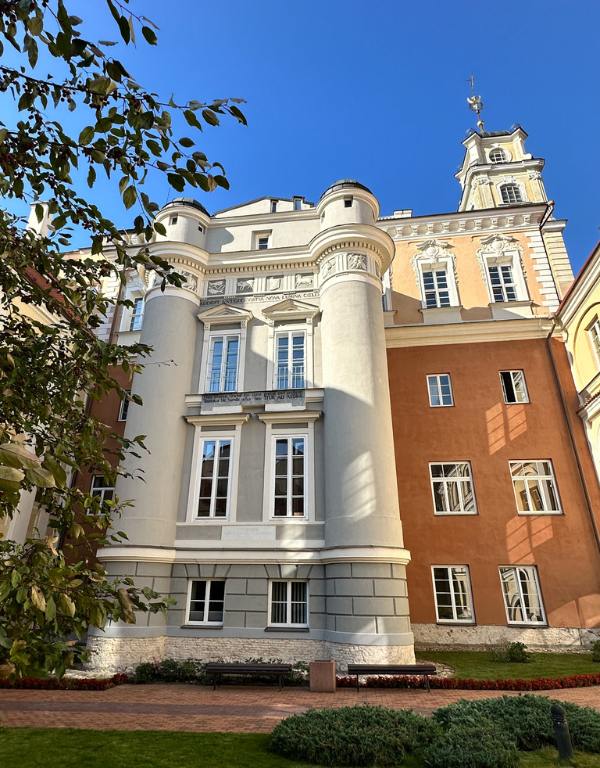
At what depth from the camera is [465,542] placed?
18562 mm

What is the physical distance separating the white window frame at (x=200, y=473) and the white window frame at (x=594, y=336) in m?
13.8

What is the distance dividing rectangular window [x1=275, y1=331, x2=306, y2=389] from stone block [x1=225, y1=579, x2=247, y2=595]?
6.93 m

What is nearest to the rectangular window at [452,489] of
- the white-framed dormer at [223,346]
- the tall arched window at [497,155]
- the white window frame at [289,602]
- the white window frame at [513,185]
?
the white window frame at [289,602]

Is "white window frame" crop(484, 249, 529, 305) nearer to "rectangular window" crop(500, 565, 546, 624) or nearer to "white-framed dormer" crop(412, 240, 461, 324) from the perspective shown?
"white-framed dormer" crop(412, 240, 461, 324)

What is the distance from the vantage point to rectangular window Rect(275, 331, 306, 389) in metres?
18.7

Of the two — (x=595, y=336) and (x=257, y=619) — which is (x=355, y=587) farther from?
(x=595, y=336)

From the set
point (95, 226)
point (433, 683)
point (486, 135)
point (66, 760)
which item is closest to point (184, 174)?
point (95, 226)

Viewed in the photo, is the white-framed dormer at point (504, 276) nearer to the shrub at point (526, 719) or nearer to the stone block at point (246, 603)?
the stone block at point (246, 603)

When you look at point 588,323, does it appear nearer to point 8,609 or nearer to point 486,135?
point 8,609

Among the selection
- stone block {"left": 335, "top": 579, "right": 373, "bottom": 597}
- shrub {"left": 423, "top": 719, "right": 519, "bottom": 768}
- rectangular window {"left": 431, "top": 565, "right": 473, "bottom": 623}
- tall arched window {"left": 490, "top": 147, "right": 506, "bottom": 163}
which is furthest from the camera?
tall arched window {"left": 490, "top": 147, "right": 506, "bottom": 163}

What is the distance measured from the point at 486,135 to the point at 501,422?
108ft

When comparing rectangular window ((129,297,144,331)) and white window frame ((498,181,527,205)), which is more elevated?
white window frame ((498,181,527,205))

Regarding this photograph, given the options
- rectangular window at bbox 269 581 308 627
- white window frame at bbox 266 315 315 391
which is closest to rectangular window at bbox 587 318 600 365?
white window frame at bbox 266 315 315 391

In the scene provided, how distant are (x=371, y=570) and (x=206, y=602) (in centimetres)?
554
